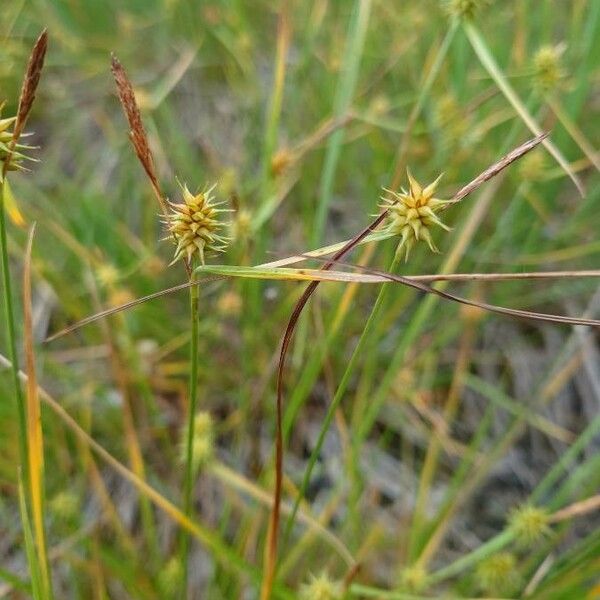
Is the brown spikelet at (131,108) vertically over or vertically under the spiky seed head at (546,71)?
under

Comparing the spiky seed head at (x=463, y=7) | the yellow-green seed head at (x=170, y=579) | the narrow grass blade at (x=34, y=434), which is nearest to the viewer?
the narrow grass blade at (x=34, y=434)

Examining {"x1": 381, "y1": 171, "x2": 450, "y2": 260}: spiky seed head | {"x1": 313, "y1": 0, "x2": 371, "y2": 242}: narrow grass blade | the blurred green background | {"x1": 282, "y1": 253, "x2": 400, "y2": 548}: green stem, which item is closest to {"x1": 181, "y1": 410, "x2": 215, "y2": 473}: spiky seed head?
the blurred green background

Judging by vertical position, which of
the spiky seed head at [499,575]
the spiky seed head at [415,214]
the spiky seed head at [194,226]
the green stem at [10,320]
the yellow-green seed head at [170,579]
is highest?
the spiky seed head at [415,214]

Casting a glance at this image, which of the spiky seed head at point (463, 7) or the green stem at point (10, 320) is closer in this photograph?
the green stem at point (10, 320)

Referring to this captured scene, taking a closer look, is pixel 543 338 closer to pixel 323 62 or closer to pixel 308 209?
pixel 308 209

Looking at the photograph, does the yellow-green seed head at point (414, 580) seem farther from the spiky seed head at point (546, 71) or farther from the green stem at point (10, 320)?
the spiky seed head at point (546, 71)

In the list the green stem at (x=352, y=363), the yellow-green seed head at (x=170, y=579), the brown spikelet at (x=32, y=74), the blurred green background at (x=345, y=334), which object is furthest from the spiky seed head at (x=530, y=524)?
the brown spikelet at (x=32, y=74)

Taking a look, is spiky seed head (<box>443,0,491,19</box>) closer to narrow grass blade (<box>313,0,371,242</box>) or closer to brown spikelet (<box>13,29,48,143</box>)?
narrow grass blade (<box>313,0,371,242</box>)

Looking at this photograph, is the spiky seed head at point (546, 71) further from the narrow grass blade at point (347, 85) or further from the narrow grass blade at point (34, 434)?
the narrow grass blade at point (34, 434)

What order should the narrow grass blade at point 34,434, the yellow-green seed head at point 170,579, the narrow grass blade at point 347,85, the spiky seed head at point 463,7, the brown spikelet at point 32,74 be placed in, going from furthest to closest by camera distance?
the narrow grass blade at point 347,85 < the yellow-green seed head at point 170,579 < the spiky seed head at point 463,7 < the narrow grass blade at point 34,434 < the brown spikelet at point 32,74
